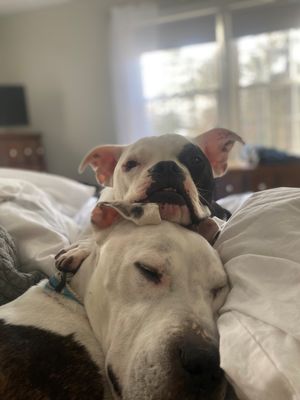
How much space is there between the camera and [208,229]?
108 cm

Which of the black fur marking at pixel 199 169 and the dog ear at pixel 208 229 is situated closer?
the dog ear at pixel 208 229

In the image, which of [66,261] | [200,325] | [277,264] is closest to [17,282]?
[66,261]

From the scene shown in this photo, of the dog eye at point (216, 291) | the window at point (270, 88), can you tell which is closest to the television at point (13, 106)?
the window at point (270, 88)

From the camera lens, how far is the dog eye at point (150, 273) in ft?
2.68

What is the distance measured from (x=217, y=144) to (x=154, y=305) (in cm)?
109

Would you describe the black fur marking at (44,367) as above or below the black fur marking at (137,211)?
below

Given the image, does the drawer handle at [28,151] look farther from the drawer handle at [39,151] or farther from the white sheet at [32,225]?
the white sheet at [32,225]

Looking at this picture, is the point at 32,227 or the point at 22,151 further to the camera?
the point at 22,151

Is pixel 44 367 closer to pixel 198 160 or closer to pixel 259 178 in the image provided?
pixel 198 160

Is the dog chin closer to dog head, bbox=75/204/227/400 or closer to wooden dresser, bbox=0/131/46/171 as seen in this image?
dog head, bbox=75/204/227/400

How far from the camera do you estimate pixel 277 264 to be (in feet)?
2.55

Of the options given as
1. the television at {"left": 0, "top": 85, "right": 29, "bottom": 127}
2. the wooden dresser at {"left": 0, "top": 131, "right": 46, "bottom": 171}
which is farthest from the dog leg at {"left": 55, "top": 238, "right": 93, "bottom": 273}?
the television at {"left": 0, "top": 85, "right": 29, "bottom": 127}

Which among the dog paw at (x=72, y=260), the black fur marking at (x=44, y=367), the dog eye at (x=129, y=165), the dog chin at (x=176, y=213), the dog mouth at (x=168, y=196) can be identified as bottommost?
the black fur marking at (x=44, y=367)

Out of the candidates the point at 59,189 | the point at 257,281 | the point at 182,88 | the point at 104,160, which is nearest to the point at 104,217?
the point at 257,281
